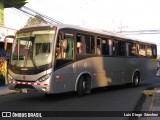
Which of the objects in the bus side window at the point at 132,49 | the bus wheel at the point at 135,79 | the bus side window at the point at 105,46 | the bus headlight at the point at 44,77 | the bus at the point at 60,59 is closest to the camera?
the bus headlight at the point at 44,77

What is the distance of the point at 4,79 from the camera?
86.5 feet

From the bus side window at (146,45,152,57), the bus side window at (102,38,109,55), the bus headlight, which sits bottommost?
the bus headlight

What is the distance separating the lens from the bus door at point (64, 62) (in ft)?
49.3

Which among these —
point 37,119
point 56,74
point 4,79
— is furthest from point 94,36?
point 4,79

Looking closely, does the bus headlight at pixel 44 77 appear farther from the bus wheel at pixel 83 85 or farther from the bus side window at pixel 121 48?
the bus side window at pixel 121 48

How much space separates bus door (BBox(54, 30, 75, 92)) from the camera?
49.3 ft

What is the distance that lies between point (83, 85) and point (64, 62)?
205 centimetres

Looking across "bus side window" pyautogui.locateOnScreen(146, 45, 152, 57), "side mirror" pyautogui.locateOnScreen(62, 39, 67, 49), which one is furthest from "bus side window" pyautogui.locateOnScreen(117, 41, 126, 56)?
"side mirror" pyautogui.locateOnScreen(62, 39, 67, 49)

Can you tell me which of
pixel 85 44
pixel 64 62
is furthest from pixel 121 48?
pixel 64 62

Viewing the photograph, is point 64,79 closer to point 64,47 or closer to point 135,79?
point 64,47

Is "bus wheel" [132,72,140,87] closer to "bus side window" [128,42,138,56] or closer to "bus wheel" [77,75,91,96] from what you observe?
"bus side window" [128,42,138,56]

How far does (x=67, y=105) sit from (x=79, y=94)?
2759mm

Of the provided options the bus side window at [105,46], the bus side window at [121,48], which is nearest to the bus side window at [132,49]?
the bus side window at [121,48]

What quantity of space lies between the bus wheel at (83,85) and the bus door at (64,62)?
27.7 inches
